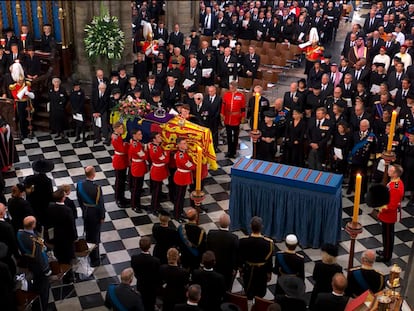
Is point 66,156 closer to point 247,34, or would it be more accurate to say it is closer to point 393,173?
point 393,173

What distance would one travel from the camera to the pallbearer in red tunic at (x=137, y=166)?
37.3 ft

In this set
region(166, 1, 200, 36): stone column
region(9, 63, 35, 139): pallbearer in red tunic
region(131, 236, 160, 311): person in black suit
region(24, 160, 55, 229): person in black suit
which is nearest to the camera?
region(131, 236, 160, 311): person in black suit

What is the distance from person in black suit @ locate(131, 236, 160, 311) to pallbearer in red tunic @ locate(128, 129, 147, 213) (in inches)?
127

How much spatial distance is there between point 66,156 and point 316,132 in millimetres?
5578

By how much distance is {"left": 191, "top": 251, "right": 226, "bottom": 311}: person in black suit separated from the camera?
799 centimetres

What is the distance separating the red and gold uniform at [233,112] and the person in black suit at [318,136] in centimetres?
183

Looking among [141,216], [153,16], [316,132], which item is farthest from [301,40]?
[141,216]

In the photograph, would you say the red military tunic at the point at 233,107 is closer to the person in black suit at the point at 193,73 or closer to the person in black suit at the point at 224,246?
the person in black suit at the point at 193,73

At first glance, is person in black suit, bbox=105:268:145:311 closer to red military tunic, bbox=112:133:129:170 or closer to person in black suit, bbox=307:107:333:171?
red military tunic, bbox=112:133:129:170

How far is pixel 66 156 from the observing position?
1445 centimetres

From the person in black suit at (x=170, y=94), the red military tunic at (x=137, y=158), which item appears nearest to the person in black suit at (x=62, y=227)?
the red military tunic at (x=137, y=158)

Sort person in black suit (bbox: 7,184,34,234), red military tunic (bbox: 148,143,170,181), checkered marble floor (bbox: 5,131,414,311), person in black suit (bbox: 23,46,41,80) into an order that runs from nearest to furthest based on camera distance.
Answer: person in black suit (bbox: 7,184,34,234) < checkered marble floor (bbox: 5,131,414,311) < red military tunic (bbox: 148,143,170,181) < person in black suit (bbox: 23,46,41,80)

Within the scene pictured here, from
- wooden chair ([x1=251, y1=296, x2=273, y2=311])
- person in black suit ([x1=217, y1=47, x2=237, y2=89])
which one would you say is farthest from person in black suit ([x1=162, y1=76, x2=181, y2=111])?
wooden chair ([x1=251, y1=296, x2=273, y2=311])

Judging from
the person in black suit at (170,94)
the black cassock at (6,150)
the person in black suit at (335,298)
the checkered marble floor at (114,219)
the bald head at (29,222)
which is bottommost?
the checkered marble floor at (114,219)
